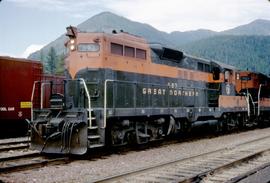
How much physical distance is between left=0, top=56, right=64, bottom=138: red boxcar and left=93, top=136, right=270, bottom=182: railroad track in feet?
29.2

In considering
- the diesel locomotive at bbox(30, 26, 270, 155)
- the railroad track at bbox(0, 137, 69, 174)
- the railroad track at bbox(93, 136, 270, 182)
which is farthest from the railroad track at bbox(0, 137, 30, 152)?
the railroad track at bbox(93, 136, 270, 182)

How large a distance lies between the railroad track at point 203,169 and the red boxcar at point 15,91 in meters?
8.90

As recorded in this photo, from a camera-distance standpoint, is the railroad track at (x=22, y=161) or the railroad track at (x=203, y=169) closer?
the railroad track at (x=203, y=169)

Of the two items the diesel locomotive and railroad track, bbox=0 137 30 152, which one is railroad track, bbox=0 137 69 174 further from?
the diesel locomotive

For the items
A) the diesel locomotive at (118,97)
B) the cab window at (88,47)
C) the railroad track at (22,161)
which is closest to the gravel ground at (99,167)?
the railroad track at (22,161)

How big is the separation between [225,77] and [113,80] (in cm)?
960

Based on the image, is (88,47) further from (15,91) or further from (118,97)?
(15,91)

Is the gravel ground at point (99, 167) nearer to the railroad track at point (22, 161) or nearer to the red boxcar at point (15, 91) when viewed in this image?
the railroad track at point (22, 161)

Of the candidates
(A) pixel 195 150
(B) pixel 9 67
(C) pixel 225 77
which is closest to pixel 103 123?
(A) pixel 195 150

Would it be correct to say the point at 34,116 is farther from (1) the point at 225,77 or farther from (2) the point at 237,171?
(1) the point at 225,77

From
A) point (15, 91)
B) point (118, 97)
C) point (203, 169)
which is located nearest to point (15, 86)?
point (15, 91)

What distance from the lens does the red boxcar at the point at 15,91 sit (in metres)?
17.9

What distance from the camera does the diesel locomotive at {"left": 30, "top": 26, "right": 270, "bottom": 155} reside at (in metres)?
11.2

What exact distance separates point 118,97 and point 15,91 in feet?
25.3
